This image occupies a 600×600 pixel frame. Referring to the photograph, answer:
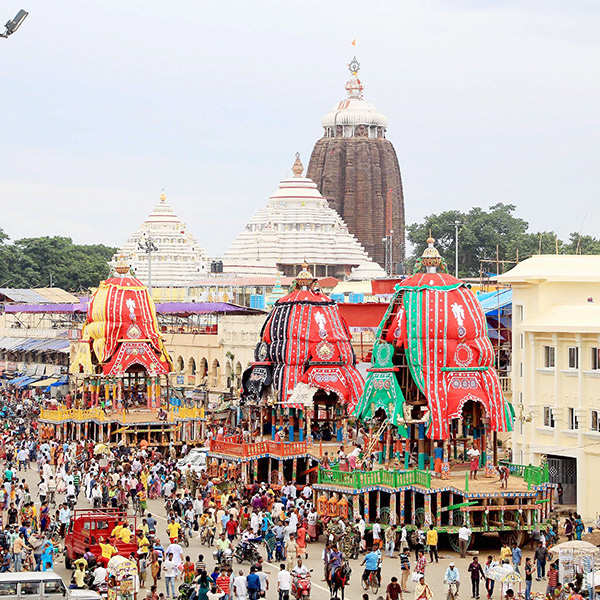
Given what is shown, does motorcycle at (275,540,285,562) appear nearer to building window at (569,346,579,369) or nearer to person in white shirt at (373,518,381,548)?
person in white shirt at (373,518,381,548)

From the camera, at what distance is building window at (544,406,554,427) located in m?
43.2

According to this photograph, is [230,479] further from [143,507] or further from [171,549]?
[171,549]

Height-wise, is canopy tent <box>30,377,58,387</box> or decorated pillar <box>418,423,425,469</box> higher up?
canopy tent <box>30,377,58,387</box>

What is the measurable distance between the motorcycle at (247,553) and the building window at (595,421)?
35.0 feet

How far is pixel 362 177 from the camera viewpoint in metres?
123

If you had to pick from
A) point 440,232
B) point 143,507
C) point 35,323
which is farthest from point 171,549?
point 440,232

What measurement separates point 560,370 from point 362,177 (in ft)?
266

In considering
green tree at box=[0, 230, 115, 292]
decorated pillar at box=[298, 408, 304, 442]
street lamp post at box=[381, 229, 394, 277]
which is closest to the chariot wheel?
decorated pillar at box=[298, 408, 304, 442]

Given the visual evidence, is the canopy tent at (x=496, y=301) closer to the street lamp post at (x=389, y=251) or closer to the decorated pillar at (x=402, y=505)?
the decorated pillar at (x=402, y=505)

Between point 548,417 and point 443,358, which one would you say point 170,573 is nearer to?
point 443,358

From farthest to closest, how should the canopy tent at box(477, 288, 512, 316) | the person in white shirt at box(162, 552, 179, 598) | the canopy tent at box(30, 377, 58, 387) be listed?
the canopy tent at box(30, 377, 58, 387) → the canopy tent at box(477, 288, 512, 316) → the person in white shirt at box(162, 552, 179, 598)

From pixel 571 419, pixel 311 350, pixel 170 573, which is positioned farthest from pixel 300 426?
pixel 170 573

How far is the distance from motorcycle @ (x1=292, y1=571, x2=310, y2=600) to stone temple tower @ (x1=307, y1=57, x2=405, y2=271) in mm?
90161

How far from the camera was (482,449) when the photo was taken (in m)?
40.3
